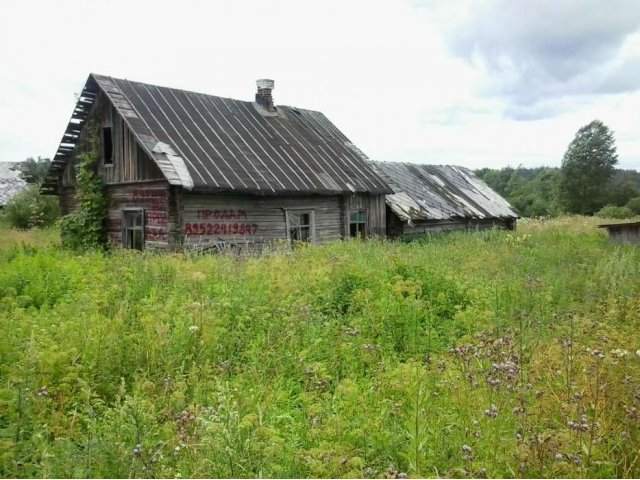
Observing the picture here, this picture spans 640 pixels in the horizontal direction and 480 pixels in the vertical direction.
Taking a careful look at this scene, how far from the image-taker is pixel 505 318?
21.0ft

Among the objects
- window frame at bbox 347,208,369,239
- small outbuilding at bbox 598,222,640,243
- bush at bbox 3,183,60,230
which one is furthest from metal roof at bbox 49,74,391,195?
bush at bbox 3,183,60,230

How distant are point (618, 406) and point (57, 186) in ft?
61.4

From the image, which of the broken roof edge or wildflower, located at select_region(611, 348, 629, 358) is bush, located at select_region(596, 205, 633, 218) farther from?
wildflower, located at select_region(611, 348, 629, 358)

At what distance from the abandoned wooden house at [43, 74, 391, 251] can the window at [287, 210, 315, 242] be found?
0.11 feet

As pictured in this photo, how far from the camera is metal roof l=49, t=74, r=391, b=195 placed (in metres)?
14.2

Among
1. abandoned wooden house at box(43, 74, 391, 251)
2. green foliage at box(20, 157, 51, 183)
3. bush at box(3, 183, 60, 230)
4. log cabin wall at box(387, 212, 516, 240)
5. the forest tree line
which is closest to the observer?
abandoned wooden house at box(43, 74, 391, 251)

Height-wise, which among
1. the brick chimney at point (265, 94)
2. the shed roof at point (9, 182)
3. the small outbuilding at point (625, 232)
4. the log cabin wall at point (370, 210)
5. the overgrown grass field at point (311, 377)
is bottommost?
the overgrown grass field at point (311, 377)

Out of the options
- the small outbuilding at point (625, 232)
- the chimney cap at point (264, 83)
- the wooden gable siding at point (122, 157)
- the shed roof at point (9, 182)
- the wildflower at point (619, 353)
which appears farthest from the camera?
the shed roof at point (9, 182)

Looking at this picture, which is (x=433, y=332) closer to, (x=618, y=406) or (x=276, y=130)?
(x=618, y=406)

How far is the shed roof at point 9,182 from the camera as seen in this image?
35.6 meters

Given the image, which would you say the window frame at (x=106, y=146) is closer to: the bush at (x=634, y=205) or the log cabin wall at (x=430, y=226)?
the log cabin wall at (x=430, y=226)

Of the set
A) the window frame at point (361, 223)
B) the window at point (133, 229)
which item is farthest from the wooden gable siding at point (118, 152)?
the window frame at point (361, 223)

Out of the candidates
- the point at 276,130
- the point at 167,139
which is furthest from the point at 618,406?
the point at 276,130

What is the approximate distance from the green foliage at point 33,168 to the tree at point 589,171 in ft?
159
